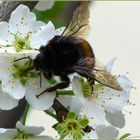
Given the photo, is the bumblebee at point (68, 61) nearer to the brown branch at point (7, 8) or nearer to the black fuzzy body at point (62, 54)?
the black fuzzy body at point (62, 54)

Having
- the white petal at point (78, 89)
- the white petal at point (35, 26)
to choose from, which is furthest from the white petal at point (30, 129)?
the white petal at point (35, 26)

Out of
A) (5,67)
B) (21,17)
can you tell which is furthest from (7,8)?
(5,67)

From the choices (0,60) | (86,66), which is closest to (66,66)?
(86,66)

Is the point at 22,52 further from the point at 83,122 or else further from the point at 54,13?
the point at 54,13

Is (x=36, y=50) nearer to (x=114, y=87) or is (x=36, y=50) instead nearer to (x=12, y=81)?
(x=12, y=81)

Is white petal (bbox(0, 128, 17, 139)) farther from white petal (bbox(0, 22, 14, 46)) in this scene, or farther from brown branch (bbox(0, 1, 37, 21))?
brown branch (bbox(0, 1, 37, 21))

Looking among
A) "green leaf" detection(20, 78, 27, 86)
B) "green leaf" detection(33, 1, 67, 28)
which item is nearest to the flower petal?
"green leaf" detection(20, 78, 27, 86)
